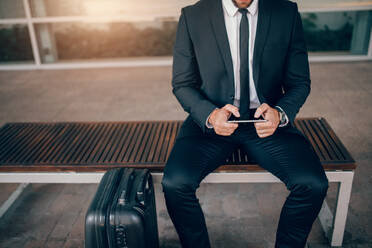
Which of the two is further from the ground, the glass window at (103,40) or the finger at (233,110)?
the finger at (233,110)

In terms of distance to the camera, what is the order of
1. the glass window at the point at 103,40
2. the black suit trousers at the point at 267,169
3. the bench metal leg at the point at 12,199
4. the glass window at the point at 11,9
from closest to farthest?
the black suit trousers at the point at 267,169 < the bench metal leg at the point at 12,199 < the glass window at the point at 11,9 < the glass window at the point at 103,40

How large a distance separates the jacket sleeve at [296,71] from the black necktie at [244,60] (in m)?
0.19

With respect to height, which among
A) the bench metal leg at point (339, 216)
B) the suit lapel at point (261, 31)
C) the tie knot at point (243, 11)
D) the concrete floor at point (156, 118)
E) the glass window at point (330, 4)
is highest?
the tie knot at point (243, 11)

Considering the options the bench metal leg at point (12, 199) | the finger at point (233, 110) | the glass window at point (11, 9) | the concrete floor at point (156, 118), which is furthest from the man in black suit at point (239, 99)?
the glass window at point (11, 9)

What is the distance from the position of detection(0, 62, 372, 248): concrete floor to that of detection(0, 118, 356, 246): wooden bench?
0.28 meters

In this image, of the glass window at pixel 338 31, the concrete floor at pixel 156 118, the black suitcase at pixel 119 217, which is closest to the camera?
the black suitcase at pixel 119 217

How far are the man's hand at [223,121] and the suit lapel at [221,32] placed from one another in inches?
8.0

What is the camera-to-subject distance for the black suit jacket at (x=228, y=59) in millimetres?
1941

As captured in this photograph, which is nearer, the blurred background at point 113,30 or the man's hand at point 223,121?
the man's hand at point 223,121

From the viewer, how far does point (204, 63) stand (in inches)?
79.4

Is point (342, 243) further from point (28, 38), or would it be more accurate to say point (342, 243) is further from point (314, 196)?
point (28, 38)

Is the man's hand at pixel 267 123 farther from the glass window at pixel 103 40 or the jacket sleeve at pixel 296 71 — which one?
the glass window at pixel 103 40

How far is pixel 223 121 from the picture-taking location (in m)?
1.82

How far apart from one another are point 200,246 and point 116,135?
913mm
